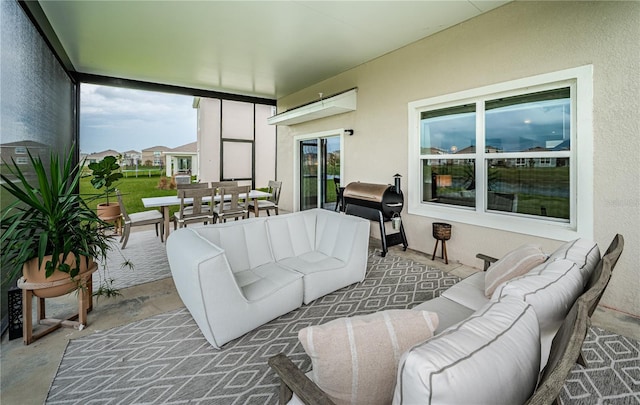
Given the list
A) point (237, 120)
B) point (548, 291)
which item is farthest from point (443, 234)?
point (237, 120)

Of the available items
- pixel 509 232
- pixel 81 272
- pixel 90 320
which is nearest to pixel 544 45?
pixel 509 232

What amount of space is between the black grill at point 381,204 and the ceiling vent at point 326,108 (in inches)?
66.6

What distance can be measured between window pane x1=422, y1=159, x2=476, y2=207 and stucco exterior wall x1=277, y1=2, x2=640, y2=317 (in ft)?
1.20

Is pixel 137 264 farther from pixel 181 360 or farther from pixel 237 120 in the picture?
pixel 237 120

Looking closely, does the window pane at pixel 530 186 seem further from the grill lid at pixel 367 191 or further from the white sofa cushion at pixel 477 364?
the white sofa cushion at pixel 477 364

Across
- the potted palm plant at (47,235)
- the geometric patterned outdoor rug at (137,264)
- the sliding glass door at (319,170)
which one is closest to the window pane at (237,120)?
the sliding glass door at (319,170)

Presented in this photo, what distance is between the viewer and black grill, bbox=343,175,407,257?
14.5 ft

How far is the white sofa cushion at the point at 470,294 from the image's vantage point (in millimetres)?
1985

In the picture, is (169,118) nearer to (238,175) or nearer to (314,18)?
(238,175)

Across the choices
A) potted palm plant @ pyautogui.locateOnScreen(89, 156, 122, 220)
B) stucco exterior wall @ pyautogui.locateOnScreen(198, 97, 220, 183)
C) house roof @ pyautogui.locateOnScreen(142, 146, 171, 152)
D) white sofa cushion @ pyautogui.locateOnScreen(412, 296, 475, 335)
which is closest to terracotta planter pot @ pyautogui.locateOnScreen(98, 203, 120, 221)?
potted palm plant @ pyautogui.locateOnScreen(89, 156, 122, 220)

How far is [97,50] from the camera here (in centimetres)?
486

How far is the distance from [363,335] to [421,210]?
3964mm

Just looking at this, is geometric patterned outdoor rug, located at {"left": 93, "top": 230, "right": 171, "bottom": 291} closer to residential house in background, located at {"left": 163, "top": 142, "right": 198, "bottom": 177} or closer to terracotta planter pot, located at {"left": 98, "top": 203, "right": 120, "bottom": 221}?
terracotta planter pot, located at {"left": 98, "top": 203, "right": 120, "bottom": 221}

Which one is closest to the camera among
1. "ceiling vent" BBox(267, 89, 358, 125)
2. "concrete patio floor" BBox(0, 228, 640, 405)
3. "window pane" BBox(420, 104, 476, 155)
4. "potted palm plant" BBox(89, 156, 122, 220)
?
"concrete patio floor" BBox(0, 228, 640, 405)
